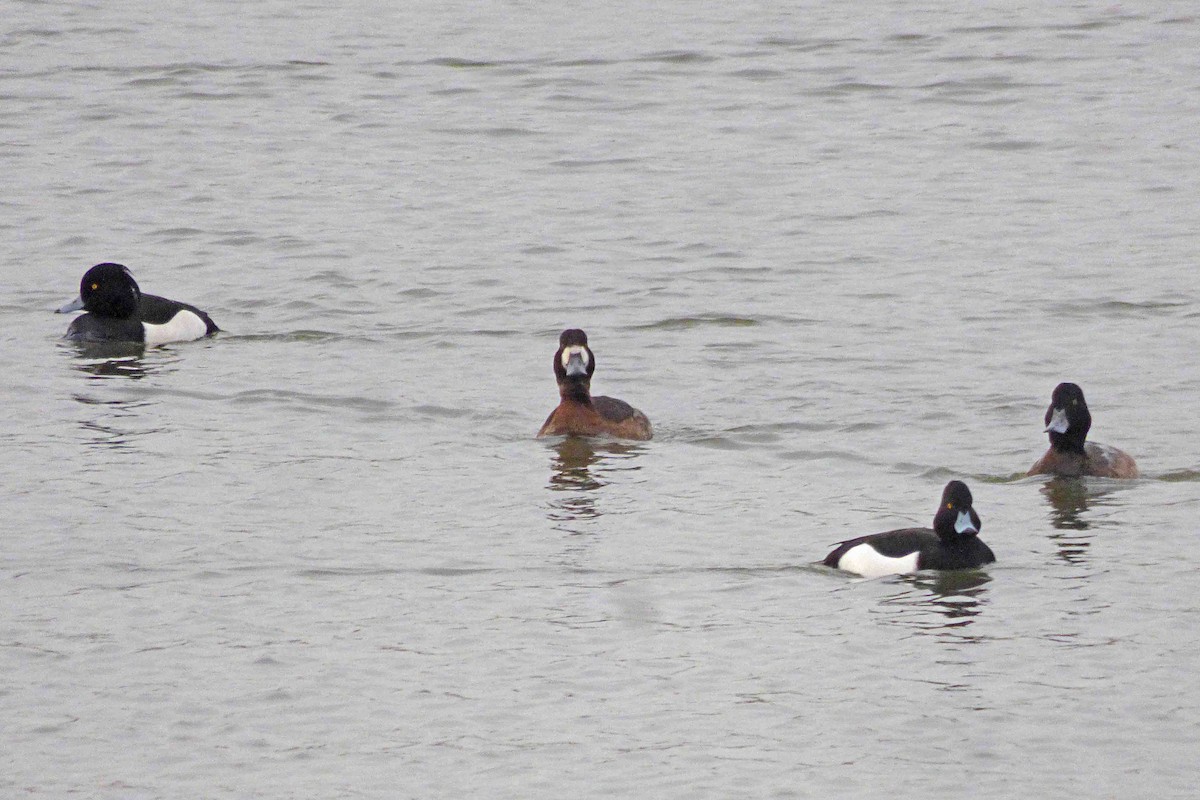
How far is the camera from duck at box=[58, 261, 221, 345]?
16.0 metres

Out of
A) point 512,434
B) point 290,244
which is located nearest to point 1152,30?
point 290,244

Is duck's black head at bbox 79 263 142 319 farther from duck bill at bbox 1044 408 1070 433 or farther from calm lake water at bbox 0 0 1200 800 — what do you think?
duck bill at bbox 1044 408 1070 433

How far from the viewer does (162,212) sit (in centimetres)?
2062

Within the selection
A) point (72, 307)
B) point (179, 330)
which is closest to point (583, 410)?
point (179, 330)

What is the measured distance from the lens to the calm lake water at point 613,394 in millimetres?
7664

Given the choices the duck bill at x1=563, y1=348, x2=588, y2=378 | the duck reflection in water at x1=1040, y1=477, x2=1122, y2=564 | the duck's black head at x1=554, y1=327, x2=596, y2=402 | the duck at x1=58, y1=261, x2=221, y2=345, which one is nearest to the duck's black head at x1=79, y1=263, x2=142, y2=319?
the duck at x1=58, y1=261, x2=221, y2=345

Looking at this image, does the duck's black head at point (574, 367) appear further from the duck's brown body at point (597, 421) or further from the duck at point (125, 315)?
the duck at point (125, 315)

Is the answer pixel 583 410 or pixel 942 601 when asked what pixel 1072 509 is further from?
pixel 583 410

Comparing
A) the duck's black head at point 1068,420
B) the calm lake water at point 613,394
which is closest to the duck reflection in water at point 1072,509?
the calm lake water at point 613,394

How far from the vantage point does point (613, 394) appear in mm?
14406

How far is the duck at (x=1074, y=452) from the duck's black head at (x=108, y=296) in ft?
26.6

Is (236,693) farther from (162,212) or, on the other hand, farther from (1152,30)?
(1152,30)

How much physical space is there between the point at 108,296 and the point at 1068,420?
330 inches

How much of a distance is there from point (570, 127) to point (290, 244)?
5.92 m
